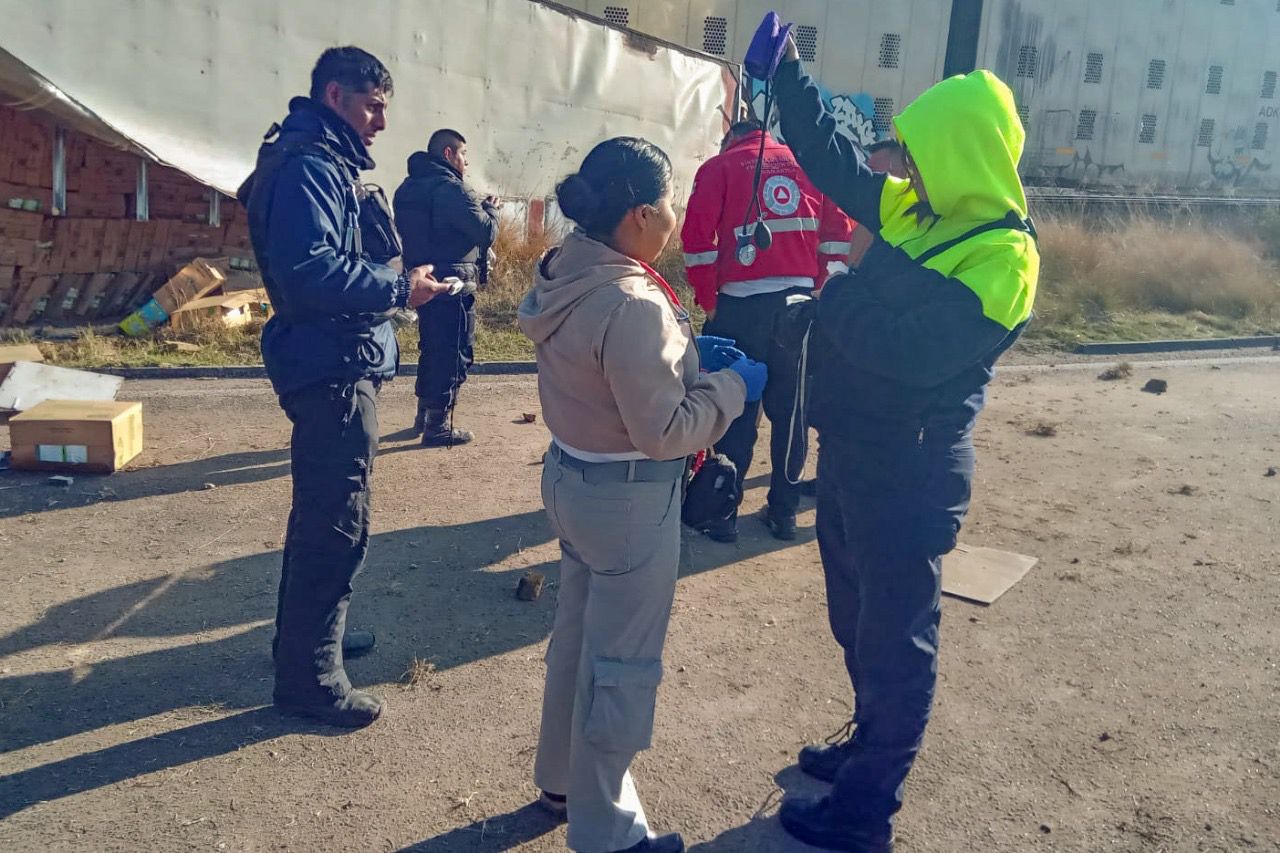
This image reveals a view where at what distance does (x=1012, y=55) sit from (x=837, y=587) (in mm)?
29423

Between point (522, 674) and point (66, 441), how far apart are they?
358 centimetres

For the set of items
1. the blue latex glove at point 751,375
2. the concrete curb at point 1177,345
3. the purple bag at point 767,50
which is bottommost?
the concrete curb at point 1177,345

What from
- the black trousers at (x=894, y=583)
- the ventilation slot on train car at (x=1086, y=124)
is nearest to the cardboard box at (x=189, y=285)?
the black trousers at (x=894, y=583)

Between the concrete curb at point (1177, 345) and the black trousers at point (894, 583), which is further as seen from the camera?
the concrete curb at point (1177, 345)

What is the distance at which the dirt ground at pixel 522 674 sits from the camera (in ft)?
10.4

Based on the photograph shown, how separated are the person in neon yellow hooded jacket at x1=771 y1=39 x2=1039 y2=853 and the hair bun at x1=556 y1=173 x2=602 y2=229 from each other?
73cm

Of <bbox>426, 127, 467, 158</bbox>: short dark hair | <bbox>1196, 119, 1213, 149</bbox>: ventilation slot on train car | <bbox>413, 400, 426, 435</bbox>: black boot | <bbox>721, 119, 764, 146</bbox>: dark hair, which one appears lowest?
<bbox>413, 400, 426, 435</bbox>: black boot

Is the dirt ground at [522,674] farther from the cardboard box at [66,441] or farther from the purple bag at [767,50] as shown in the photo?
the purple bag at [767,50]

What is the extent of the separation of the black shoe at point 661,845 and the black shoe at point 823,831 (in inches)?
→ 14.1

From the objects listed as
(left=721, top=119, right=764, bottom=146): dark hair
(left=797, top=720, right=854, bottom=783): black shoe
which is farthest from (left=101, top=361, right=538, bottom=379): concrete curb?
(left=797, top=720, right=854, bottom=783): black shoe

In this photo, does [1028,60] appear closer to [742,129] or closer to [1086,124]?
[1086,124]

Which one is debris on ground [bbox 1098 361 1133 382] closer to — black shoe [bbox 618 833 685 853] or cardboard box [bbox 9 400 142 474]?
black shoe [bbox 618 833 685 853]

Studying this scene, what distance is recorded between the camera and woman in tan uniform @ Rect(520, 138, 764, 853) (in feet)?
8.14

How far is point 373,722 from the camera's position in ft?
11.9
